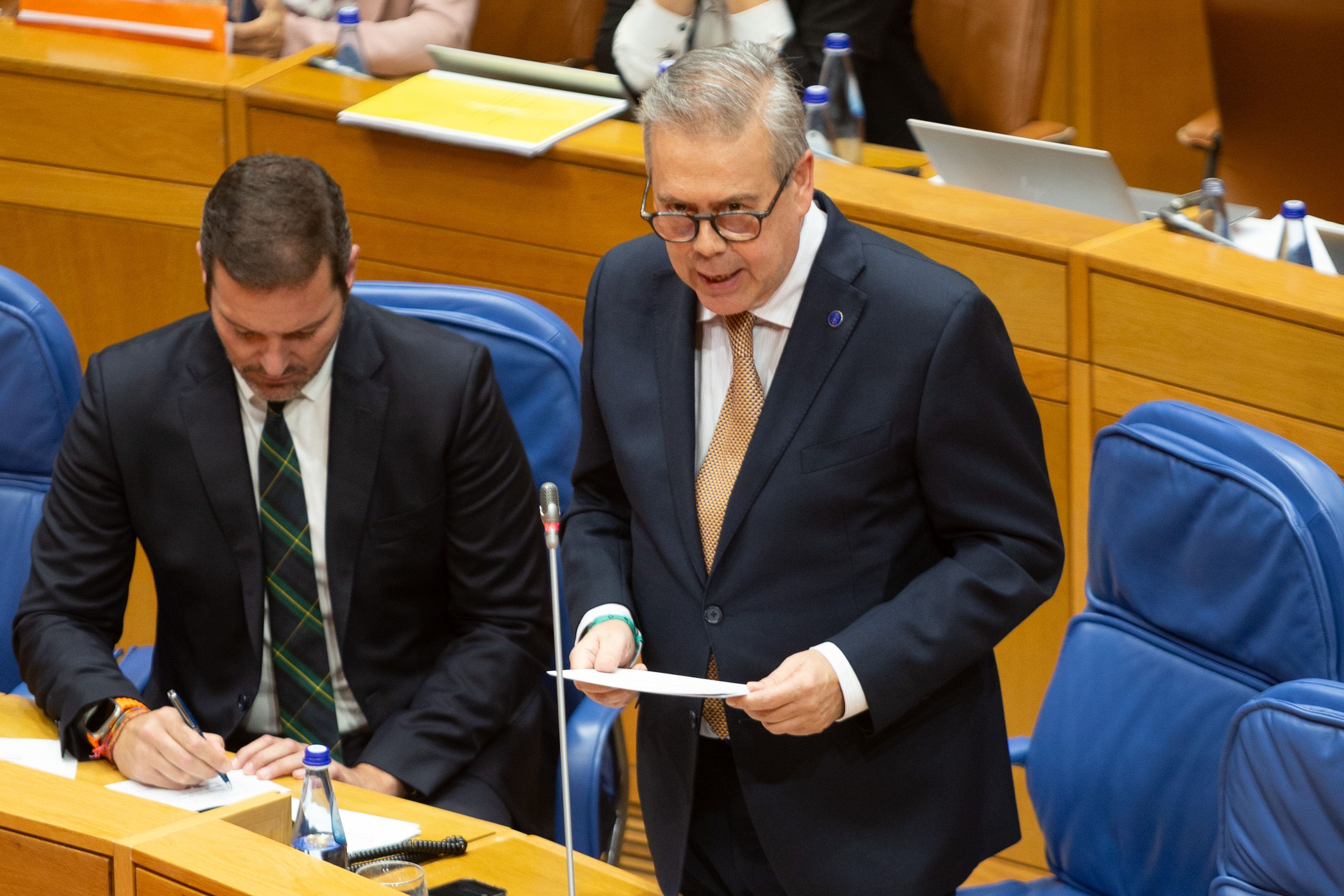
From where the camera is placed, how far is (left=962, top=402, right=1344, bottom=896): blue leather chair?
1729mm

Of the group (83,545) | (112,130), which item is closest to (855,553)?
(83,545)

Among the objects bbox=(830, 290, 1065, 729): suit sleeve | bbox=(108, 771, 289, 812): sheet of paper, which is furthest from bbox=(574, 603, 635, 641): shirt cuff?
bbox=(108, 771, 289, 812): sheet of paper

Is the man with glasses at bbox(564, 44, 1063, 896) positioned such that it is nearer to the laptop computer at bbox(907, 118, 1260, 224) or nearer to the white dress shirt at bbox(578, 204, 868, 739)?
the white dress shirt at bbox(578, 204, 868, 739)

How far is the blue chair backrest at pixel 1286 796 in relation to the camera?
4.83 ft

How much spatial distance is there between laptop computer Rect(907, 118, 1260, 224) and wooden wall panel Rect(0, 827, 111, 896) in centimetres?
180

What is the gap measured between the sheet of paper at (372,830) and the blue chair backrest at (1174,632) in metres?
0.80

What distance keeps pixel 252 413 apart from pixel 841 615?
0.91m

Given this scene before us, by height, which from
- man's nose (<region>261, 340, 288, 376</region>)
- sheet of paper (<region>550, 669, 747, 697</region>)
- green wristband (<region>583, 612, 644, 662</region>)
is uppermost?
man's nose (<region>261, 340, 288, 376</region>)

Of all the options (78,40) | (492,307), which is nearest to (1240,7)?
(492,307)

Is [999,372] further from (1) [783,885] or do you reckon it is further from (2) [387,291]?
(2) [387,291]

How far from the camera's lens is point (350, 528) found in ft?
7.10

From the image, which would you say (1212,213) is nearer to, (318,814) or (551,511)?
(551,511)

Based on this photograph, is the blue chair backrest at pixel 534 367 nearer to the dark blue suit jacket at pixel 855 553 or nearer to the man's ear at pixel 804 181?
the dark blue suit jacket at pixel 855 553

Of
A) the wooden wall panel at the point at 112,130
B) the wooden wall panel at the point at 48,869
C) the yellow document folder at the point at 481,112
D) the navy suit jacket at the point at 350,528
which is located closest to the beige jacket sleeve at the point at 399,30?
the yellow document folder at the point at 481,112
